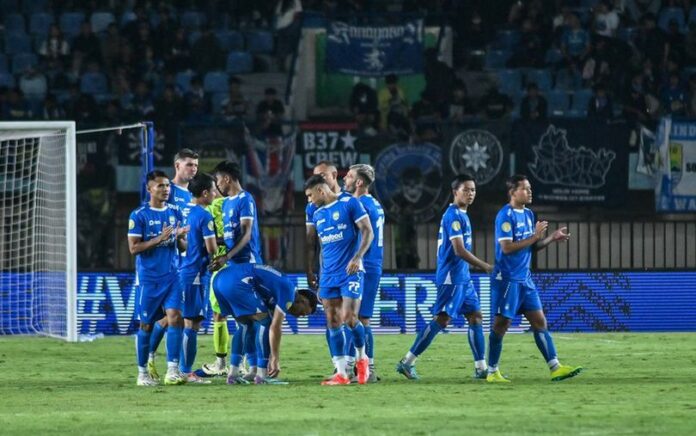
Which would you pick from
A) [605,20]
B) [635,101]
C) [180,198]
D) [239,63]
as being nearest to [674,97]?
[635,101]

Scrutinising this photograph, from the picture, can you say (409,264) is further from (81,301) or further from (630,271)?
(81,301)

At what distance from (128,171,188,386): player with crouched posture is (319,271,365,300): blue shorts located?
1356 millimetres

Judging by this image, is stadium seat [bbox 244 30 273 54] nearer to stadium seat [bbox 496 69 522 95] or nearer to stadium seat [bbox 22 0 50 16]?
stadium seat [bbox 22 0 50 16]

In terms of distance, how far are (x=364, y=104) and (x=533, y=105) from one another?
2.74m

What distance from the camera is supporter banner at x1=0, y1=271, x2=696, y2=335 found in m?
21.9

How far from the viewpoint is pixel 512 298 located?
47.3ft

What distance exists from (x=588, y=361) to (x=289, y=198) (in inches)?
303

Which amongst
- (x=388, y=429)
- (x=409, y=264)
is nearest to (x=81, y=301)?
(x=409, y=264)

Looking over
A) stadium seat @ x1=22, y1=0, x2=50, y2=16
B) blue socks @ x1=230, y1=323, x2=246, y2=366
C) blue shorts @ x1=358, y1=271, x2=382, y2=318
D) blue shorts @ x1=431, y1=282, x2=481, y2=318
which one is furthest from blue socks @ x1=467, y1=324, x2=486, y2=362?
stadium seat @ x1=22, y1=0, x2=50, y2=16

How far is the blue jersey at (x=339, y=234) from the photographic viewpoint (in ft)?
46.1

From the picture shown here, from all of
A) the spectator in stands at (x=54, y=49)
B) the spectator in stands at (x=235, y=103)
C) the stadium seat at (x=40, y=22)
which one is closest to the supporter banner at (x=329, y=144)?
the spectator in stands at (x=235, y=103)

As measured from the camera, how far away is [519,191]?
14516 millimetres

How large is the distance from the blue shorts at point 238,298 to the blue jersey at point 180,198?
129 centimetres

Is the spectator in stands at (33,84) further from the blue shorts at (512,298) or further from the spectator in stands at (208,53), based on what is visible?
the blue shorts at (512,298)
